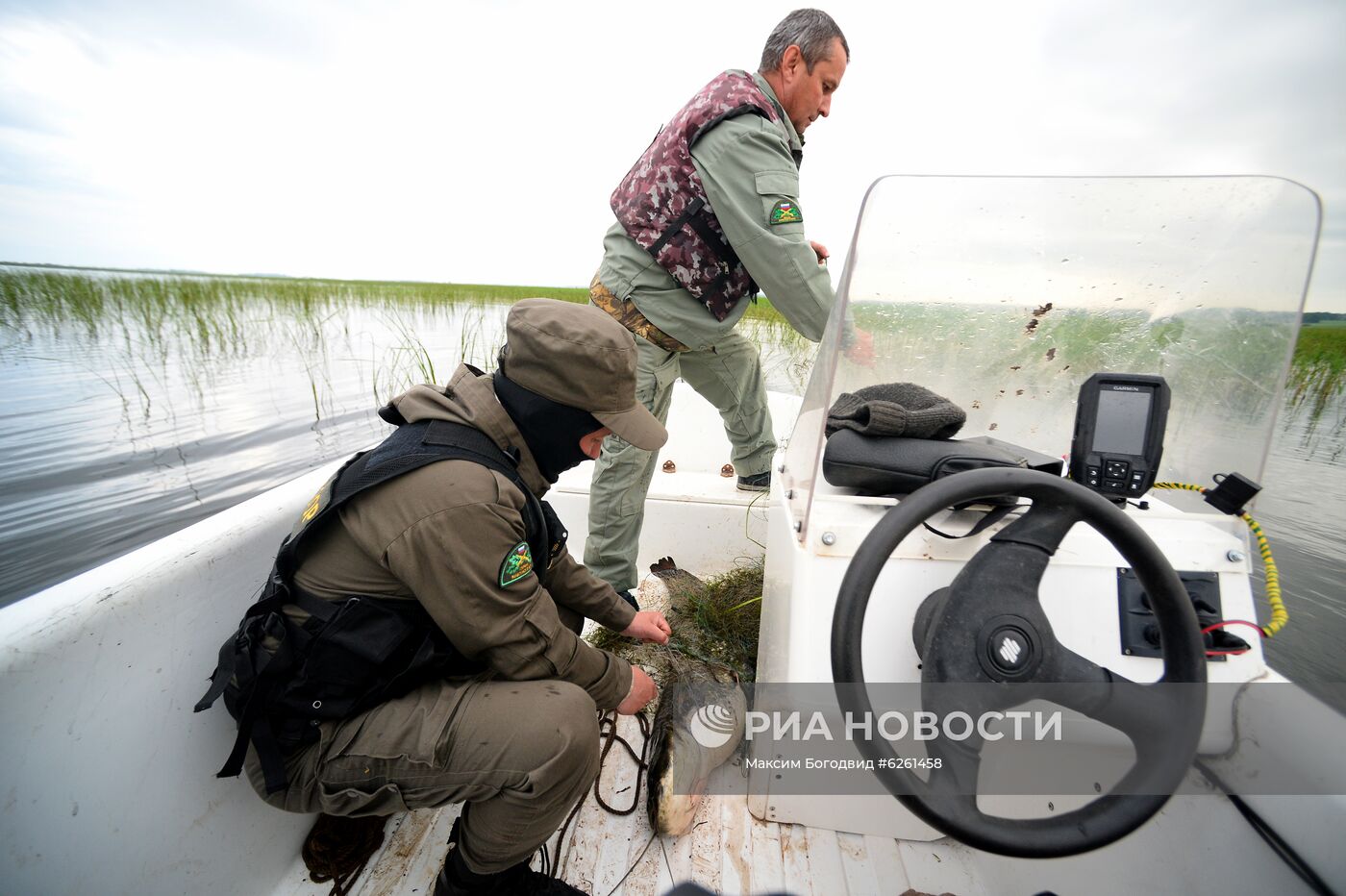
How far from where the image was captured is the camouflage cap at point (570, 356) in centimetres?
119

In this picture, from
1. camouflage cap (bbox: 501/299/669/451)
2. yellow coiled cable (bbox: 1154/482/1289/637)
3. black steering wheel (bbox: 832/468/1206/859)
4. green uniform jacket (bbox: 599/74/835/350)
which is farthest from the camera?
green uniform jacket (bbox: 599/74/835/350)

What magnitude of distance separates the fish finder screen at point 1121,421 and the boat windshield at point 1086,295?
23 centimetres

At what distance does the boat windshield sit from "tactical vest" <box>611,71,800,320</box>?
791 millimetres

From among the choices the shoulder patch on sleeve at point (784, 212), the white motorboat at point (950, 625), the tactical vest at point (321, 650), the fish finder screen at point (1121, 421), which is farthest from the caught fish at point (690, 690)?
the shoulder patch on sleeve at point (784, 212)

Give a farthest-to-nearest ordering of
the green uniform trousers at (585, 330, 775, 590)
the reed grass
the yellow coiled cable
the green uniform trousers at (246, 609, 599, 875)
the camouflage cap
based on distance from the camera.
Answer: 1. the reed grass
2. the green uniform trousers at (585, 330, 775, 590)
3. the camouflage cap
4. the green uniform trousers at (246, 609, 599, 875)
5. the yellow coiled cable

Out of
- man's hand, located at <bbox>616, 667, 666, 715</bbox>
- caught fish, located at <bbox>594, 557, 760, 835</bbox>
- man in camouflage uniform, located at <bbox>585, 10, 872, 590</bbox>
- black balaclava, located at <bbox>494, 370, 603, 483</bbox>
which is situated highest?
man in camouflage uniform, located at <bbox>585, 10, 872, 590</bbox>

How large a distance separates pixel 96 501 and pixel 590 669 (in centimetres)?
360

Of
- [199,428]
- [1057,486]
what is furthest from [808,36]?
[199,428]

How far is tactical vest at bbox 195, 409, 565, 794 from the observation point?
3.45 ft

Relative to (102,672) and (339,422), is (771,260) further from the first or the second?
(339,422)

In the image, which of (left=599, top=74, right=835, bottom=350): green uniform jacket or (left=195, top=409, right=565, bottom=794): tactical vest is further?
(left=599, top=74, right=835, bottom=350): green uniform jacket

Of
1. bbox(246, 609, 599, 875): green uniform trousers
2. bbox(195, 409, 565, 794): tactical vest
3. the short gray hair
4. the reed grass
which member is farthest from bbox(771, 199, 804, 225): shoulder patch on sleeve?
the reed grass

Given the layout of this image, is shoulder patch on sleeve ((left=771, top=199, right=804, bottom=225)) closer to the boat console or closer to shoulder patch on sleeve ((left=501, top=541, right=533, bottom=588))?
the boat console

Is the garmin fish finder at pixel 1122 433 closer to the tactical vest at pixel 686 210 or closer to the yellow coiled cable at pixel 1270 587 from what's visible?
the yellow coiled cable at pixel 1270 587
